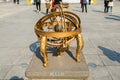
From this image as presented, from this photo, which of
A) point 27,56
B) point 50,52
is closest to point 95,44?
point 27,56

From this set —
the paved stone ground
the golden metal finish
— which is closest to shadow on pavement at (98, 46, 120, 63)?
the paved stone ground

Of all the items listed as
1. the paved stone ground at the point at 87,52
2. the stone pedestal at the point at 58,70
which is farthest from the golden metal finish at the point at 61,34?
the paved stone ground at the point at 87,52

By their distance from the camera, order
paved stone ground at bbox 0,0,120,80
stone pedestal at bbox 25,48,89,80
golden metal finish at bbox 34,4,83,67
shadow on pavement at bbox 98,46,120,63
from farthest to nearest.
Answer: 1. shadow on pavement at bbox 98,46,120,63
2. paved stone ground at bbox 0,0,120,80
3. golden metal finish at bbox 34,4,83,67
4. stone pedestal at bbox 25,48,89,80

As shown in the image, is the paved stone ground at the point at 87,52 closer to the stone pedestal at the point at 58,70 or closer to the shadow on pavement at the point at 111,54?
the shadow on pavement at the point at 111,54

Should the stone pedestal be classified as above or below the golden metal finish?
below

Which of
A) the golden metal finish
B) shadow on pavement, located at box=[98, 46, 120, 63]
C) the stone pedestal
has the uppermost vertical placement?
the golden metal finish

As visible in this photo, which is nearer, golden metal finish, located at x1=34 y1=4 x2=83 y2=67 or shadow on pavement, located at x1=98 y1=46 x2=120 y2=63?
golden metal finish, located at x1=34 y1=4 x2=83 y2=67

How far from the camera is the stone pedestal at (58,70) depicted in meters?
3.66

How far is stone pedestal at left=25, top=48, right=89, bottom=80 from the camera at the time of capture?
366 centimetres

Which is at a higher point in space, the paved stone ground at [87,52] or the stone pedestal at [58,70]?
the stone pedestal at [58,70]

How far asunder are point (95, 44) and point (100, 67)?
3.11 metres

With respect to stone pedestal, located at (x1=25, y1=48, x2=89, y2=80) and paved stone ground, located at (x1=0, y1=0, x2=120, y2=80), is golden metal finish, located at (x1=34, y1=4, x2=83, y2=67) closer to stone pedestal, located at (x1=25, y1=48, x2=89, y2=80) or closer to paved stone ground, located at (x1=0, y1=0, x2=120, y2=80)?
stone pedestal, located at (x1=25, y1=48, x2=89, y2=80)

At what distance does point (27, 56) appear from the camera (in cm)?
843

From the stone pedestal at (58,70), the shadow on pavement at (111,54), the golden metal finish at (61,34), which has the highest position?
the golden metal finish at (61,34)
